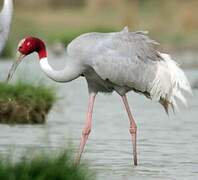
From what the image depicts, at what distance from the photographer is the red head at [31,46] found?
13812 millimetres

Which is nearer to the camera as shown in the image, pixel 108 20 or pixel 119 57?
pixel 119 57

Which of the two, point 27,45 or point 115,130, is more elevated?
point 27,45

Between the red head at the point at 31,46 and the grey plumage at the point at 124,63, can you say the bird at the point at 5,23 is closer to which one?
the red head at the point at 31,46

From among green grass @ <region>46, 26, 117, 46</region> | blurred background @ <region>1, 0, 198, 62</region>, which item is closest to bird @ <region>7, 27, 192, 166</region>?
green grass @ <region>46, 26, 117, 46</region>

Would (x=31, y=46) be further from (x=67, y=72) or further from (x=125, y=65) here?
(x=125, y=65)

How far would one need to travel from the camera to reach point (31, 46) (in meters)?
13.9

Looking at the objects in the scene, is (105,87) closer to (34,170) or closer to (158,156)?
(158,156)

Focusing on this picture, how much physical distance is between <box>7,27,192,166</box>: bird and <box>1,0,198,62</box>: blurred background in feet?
89.1

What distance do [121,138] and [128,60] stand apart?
2625mm

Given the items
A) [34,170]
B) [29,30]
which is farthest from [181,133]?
[29,30]

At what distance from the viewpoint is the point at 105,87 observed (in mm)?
14070

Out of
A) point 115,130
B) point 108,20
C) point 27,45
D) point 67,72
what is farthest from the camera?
point 108,20

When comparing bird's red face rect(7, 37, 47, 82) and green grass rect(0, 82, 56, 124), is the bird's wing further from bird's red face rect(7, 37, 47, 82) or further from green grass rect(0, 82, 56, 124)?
green grass rect(0, 82, 56, 124)

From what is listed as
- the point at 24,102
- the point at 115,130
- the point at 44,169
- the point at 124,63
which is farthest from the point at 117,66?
the point at 44,169
